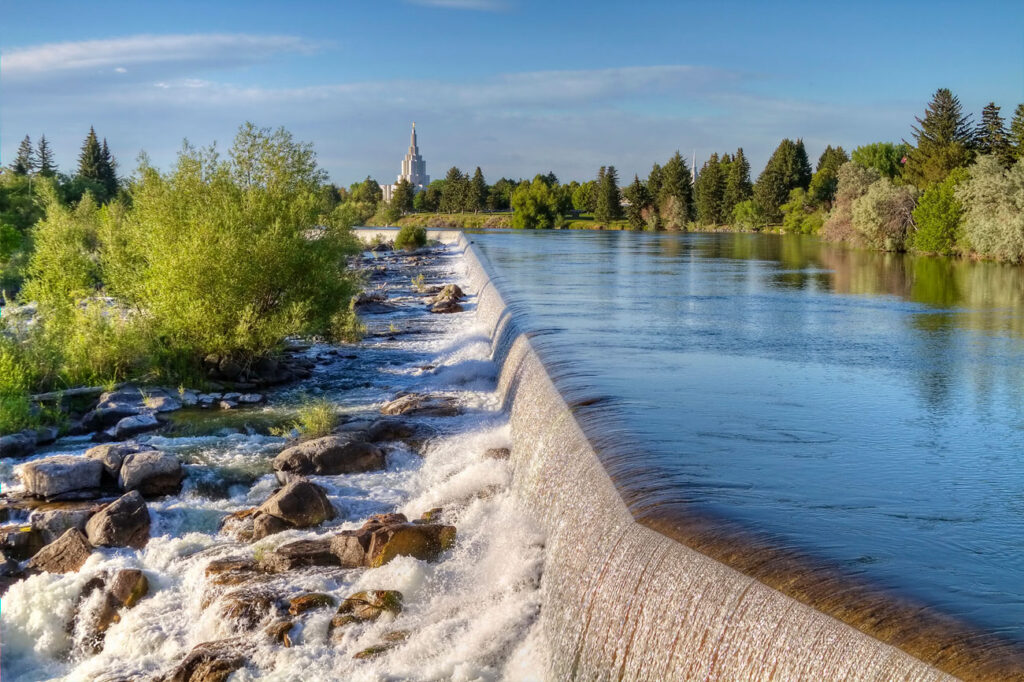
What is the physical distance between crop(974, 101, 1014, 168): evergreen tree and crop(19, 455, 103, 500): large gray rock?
141 feet

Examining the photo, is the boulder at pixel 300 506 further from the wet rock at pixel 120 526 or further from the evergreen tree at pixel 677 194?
the evergreen tree at pixel 677 194

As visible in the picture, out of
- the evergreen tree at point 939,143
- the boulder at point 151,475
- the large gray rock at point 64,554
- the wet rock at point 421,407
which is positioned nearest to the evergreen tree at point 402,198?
the evergreen tree at point 939,143

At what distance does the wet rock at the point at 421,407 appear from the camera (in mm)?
14227

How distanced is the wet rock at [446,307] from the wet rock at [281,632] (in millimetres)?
20391

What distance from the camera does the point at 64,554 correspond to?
8961mm

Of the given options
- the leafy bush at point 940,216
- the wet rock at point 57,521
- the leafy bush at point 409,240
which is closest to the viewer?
the wet rock at point 57,521

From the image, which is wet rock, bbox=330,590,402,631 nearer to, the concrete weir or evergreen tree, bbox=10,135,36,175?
the concrete weir

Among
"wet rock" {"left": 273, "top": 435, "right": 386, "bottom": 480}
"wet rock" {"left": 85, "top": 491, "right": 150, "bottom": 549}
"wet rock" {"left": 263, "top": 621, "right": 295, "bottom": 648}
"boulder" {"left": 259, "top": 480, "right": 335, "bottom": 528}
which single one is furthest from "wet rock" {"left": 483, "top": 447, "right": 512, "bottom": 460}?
"wet rock" {"left": 263, "top": 621, "right": 295, "bottom": 648}

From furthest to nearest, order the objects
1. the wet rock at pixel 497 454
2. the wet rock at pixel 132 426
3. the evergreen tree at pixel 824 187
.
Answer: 1. the evergreen tree at pixel 824 187
2. the wet rock at pixel 132 426
3. the wet rock at pixel 497 454

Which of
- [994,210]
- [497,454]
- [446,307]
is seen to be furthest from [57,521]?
[994,210]

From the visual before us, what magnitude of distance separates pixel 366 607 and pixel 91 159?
78.6m

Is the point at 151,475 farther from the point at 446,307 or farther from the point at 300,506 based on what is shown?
the point at 446,307

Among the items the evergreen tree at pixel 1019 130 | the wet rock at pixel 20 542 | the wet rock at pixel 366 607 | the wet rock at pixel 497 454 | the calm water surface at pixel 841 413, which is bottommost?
the wet rock at pixel 366 607

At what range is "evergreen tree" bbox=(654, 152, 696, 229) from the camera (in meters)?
96.8
